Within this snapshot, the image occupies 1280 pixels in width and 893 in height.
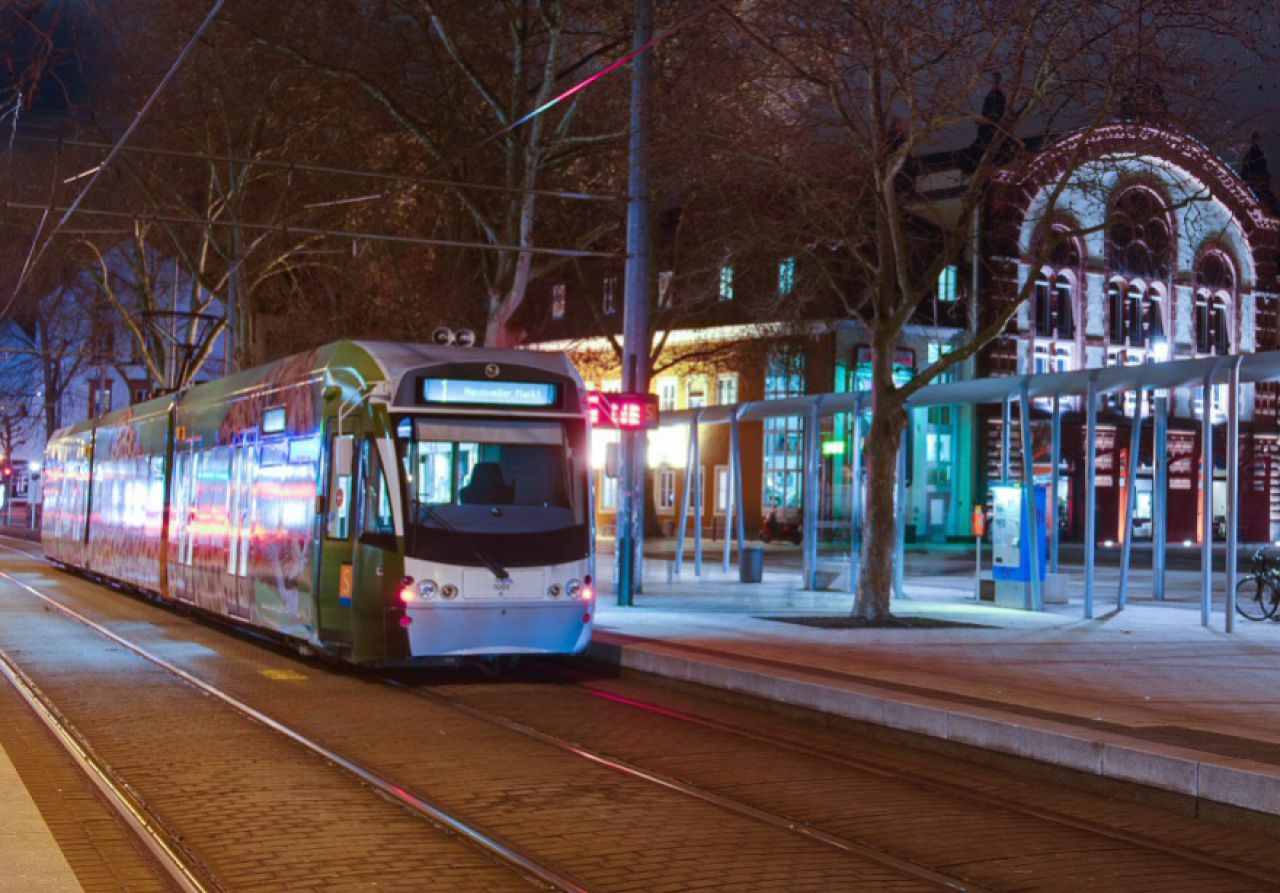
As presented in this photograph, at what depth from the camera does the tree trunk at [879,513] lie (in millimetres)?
22000

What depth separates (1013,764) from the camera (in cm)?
1198

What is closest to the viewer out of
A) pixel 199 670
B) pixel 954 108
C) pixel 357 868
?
pixel 357 868

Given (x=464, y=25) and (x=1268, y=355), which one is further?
(x=464, y=25)

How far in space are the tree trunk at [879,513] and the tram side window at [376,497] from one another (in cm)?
804

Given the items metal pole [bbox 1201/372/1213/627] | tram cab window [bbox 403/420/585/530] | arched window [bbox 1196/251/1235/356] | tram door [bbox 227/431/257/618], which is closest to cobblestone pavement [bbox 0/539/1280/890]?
tram cab window [bbox 403/420/585/530]

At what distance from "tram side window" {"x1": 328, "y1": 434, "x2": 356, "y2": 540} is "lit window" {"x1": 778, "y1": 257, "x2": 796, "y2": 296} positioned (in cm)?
1183

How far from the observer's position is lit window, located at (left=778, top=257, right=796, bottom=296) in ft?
96.2

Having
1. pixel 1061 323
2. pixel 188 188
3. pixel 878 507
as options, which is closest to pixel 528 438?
pixel 878 507

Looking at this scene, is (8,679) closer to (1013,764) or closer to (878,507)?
(1013,764)

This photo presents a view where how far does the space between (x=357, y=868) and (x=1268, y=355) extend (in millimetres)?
15506

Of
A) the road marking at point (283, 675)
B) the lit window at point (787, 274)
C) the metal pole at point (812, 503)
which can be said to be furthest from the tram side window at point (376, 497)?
the metal pole at point (812, 503)

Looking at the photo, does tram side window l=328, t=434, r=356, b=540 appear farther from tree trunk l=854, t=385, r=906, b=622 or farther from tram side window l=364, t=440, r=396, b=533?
tree trunk l=854, t=385, r=906, b=622

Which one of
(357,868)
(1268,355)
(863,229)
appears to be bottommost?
(357,868)

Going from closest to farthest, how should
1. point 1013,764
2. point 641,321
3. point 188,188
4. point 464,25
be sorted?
point 1013,764
point 641,321
point 464,25
point 188,188
